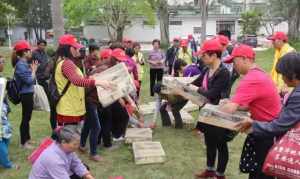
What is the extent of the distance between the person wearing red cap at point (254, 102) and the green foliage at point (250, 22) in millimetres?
45774

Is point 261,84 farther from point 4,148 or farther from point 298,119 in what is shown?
point 4,148

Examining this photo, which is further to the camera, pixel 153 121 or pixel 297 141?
pixel 153 121

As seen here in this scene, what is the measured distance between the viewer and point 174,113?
27.7 feet

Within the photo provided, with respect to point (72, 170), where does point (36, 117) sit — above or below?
below

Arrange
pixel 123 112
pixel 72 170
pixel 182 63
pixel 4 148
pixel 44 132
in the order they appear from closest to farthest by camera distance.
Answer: pixel 72 170 < pixel 4 148 < pixel 123 112 < pixel 44 132 < pixel 182 63

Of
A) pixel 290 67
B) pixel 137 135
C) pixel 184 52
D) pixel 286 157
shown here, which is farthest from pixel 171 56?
pixel 286 157

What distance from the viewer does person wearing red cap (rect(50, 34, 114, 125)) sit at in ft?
17.3

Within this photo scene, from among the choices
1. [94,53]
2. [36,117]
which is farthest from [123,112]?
[36,117]

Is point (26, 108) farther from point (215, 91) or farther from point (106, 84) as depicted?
point (215, 91)

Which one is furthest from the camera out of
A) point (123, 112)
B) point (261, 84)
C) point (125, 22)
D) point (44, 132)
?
point (125, 22)

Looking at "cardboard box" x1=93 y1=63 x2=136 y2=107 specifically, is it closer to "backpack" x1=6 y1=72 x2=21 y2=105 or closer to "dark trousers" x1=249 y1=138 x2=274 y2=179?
"backpack" x1=6 y1=72 x2=21 y2=105

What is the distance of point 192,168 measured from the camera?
20.3 feet

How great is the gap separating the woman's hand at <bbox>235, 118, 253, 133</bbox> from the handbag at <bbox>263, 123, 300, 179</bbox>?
1.52 ft

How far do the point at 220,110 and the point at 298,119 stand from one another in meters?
1.06
